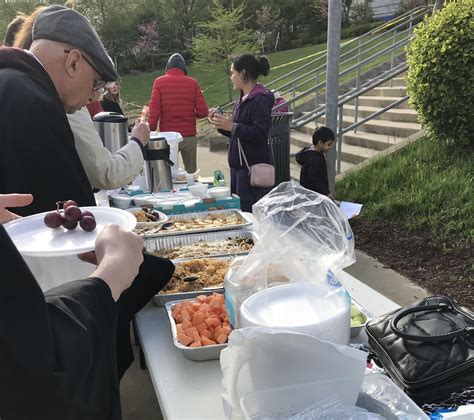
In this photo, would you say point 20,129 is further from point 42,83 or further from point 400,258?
point 400,258

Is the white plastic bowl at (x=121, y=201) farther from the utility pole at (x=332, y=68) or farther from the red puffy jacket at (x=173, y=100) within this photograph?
the utility pole at (x=332, y=68)

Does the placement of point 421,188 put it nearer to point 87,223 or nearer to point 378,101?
point 378,101

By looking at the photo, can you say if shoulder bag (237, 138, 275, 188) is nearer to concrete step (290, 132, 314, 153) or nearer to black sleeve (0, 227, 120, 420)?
black sleeve (0, 227, 120, 420)

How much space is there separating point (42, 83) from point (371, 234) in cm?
425

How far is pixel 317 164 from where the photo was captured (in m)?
5.37

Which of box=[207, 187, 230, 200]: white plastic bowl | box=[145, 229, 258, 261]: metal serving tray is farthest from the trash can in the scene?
box=[145, 229, 258, 261]: metal serving tray

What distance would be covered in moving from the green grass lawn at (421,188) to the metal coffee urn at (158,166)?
272 centimetres

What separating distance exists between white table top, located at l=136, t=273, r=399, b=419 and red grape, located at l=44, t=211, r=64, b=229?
0.59 metres

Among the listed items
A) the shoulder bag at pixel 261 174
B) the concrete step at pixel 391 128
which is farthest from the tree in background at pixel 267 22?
the shoulder bag at pixel 261 174

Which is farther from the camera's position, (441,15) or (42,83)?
(441,15)

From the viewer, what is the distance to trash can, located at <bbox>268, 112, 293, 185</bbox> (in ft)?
21.1

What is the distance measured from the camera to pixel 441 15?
604 cm

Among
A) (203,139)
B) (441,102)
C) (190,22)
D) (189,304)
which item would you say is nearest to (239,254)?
(189,304)

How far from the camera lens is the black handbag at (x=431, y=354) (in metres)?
1.38
